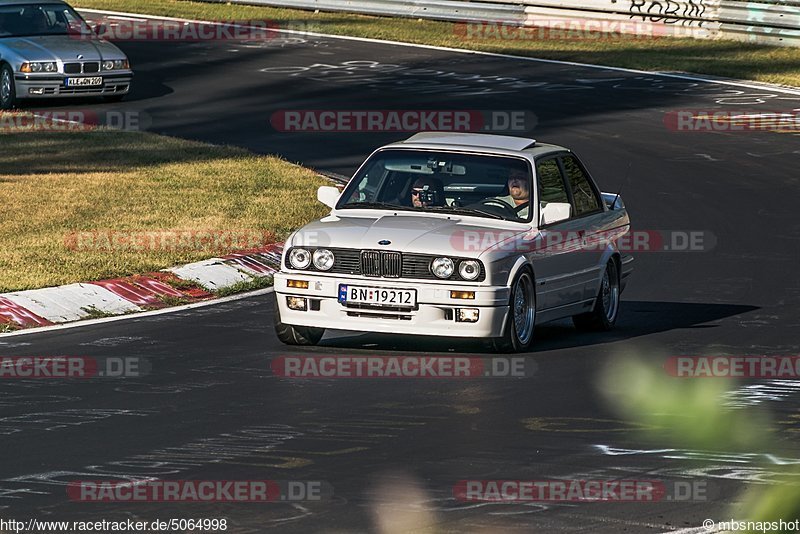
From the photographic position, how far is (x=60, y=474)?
7.38 metres

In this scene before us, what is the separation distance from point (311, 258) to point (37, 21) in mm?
17840

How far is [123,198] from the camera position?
18.3 meters

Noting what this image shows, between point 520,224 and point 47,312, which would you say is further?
point 47,312

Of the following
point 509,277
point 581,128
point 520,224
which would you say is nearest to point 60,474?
point 509,277

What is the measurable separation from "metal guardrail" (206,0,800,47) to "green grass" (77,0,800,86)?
0.80 feet

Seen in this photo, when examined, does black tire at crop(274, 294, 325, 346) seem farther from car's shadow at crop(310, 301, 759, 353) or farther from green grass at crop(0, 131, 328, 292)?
Result: green grass at crop(0, 131, 328, 292)

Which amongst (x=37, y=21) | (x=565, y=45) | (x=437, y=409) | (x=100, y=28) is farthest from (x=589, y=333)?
(x=100, y=28)

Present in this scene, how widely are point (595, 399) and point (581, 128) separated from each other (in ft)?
51.1

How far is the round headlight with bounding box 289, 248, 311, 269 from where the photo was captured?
1107 cm

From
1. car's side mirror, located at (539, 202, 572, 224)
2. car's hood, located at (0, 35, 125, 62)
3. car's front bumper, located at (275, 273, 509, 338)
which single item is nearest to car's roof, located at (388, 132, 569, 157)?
car's side mirror, located at (539, 202, 572, 224)

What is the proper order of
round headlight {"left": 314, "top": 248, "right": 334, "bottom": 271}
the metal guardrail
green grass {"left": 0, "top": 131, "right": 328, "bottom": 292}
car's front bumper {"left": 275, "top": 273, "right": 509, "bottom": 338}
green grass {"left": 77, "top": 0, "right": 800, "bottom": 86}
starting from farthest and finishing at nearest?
the metal guardrail → green grass {"left": 77, "top": 0, "right": 800, "bottom": 86} → green grass {"left": 0, "top": 131, "right": 328, "bottom": 292} → round headlight {"left": 314, "top": 248, "right": 334, "bottom": 271} → car's front bumper {"left": 275, "top": 273, "right": 509, "bottom": 338}

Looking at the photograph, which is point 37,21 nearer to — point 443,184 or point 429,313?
point 443,184

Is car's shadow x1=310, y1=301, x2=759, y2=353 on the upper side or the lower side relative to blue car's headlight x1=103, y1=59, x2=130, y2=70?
lower

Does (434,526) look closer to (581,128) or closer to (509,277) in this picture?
(509,277)
